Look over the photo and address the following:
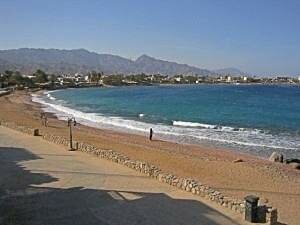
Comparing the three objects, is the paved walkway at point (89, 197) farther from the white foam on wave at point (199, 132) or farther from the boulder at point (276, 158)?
the white foam on wave at point (199, 132)

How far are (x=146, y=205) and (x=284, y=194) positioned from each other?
18.6ft

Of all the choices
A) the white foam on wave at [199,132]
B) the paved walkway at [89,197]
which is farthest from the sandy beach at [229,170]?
the white foam on wave at [199,132]

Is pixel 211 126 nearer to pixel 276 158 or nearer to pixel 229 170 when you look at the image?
pixel 276 158

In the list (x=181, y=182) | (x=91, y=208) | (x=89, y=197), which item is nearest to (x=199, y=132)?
(x=181, y=182)

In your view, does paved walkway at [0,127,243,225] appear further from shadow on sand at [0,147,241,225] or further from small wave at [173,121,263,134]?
small wave at [173,121,263,134]

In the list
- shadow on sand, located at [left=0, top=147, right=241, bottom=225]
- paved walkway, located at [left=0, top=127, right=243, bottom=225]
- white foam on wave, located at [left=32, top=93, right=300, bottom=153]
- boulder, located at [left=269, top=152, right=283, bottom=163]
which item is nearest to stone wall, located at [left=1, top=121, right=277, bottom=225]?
paved walkway, located at [left=0, top=127, right=243, bottom=225]

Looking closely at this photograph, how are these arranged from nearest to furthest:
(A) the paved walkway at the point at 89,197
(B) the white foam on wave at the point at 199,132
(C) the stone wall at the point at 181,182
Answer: (A) the paved walkway at the point at 89,197 → (C) the stone wall at the point at 181,182 → (B) the white foam on wave at the point at 199,132

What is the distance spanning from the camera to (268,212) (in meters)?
11.5

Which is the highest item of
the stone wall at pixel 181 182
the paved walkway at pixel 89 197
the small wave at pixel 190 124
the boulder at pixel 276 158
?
the stone wall at pixel 181 182

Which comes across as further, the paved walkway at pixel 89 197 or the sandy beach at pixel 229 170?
the sandy beach at pixel 229 170

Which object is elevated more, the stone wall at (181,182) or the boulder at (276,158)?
the stone wall at (181,182)

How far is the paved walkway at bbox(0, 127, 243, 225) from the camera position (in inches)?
468

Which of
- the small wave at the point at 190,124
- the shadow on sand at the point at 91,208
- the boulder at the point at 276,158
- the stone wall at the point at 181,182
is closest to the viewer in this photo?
the shadow on sand at the point at 91,208

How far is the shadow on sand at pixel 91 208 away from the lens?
11.7 metres
